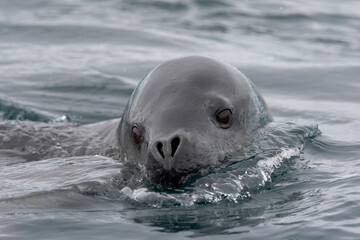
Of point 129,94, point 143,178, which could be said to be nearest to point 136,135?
point 143,178

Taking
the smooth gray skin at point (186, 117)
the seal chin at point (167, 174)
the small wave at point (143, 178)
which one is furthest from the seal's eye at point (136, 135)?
the seal chin at point (167, 174)

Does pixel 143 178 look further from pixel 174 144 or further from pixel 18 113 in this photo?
pixel 18 113

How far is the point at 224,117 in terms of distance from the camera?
221 inches

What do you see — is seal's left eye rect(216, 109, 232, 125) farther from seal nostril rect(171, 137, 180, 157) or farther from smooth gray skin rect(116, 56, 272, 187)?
seal nostril rect(171, 137, 180, 157)

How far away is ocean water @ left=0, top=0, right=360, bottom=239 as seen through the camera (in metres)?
4.89

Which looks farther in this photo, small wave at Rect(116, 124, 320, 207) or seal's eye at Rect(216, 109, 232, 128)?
seal's eye at Rect(216, 109, 232, 128)

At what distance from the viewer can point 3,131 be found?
7.32m

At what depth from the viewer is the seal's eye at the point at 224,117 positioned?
5555 millimetres

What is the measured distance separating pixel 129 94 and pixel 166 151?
5.48 metres

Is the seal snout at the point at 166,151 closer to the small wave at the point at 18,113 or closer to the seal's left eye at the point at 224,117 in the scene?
the seal's left eye at the point at 224,117

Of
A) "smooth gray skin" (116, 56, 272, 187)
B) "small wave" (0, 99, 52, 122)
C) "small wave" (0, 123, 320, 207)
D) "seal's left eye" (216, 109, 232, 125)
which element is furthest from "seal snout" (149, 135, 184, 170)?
"small wave" (0, 99, 52, 122)

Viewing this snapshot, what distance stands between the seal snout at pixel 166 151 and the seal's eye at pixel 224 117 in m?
0.60

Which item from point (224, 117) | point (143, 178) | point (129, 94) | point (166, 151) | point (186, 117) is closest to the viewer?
point (166, 151)

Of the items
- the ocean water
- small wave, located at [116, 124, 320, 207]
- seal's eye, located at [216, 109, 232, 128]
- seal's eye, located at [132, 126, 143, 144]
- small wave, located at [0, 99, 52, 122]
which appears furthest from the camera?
small wave, located at [0, 99, 52, 122]
